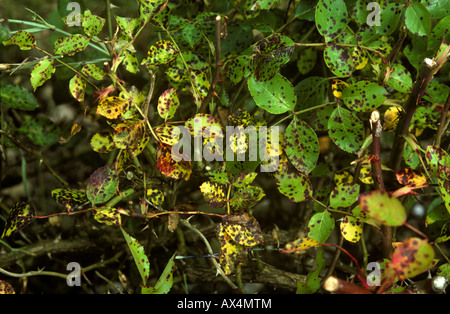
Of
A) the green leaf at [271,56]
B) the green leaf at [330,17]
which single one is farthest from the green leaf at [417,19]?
the green leaf at [271,56]

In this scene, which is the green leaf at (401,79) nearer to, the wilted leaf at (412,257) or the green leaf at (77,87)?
the wilted leaf at (412,257)

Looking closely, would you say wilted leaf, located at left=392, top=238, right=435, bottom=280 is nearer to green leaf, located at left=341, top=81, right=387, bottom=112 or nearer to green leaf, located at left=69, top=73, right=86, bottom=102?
green leaf, located at left=341, top=81, right=387, bottom=112

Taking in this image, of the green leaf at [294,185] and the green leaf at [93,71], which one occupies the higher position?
the green leaf at [93,71]

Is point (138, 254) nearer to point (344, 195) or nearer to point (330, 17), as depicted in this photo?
point (344, 195)

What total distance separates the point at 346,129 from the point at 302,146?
0.09m

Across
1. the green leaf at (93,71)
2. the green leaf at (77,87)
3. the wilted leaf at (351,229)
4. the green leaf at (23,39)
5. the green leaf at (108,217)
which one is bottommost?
the wilted leaf at (351,229)

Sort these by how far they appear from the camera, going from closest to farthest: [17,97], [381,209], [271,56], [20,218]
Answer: [381,209] → [271,56] → [20,218] → [17,97]

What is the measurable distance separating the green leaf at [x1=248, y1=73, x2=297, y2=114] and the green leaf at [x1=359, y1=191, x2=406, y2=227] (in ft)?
0.86

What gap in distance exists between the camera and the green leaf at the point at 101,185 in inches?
31.2

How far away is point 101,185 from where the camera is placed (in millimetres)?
795

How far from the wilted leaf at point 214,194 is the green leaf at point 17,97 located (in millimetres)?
614

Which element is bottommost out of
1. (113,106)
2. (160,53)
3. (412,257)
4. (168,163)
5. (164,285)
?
(164,285)

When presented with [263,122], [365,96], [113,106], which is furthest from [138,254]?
[365,96]
